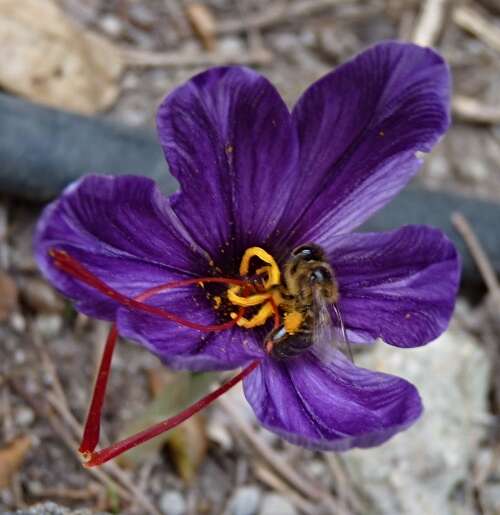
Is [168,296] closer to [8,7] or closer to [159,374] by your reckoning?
[159,374]

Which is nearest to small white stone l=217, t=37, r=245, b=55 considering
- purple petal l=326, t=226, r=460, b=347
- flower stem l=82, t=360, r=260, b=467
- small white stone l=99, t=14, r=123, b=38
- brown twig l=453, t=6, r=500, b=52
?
small white stone l=99, t=14, r=123, b=38

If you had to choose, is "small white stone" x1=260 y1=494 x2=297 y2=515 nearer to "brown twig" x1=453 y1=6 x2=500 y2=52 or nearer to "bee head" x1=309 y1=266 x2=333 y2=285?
"bee head" x1=309 y1=266 x2=333 y2=285

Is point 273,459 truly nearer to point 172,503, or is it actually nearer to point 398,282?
point 172,503

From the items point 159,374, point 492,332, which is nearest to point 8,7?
point 159,374

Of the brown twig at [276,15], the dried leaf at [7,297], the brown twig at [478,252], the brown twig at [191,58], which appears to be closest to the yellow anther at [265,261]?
the dried leaf at [7,297]

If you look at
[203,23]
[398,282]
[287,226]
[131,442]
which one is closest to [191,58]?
[203,23]

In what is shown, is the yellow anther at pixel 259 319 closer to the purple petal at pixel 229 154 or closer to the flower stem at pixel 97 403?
the purple petal at pixel 229 154
